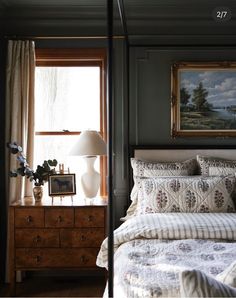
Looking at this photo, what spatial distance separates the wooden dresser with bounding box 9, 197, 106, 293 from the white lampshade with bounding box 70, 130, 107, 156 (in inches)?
18.3

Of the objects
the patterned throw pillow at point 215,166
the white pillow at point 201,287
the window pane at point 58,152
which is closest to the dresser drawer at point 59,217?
the window pane at point 58,152

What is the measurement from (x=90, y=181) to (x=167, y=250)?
4.45ft

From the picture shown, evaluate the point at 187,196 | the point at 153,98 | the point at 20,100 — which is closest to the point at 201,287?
the point at 187,196

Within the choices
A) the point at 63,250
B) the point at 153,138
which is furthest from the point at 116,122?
the point at 63,250

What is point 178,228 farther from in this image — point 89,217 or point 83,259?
point 83,259

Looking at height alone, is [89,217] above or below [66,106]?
below

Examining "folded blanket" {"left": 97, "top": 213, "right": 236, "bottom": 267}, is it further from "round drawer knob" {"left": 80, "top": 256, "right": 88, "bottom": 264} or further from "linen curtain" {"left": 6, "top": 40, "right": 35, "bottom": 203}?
"linen curtain" {"left": 6, "top": 40, "right": 35, "bottom": 203}

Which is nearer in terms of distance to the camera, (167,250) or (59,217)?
(167,250)

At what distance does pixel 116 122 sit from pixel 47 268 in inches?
59.8

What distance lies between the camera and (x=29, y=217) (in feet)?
10.7

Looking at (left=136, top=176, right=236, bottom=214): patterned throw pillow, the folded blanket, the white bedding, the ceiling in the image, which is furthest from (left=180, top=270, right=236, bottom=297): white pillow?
the ceiling

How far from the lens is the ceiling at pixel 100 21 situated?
3.65 meters

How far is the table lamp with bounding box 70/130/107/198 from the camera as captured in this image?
330 centimetres

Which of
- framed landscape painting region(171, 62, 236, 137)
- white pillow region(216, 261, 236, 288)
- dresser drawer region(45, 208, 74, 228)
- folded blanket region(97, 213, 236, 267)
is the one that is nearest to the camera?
white pillow region(216, 261, 236, 288)
